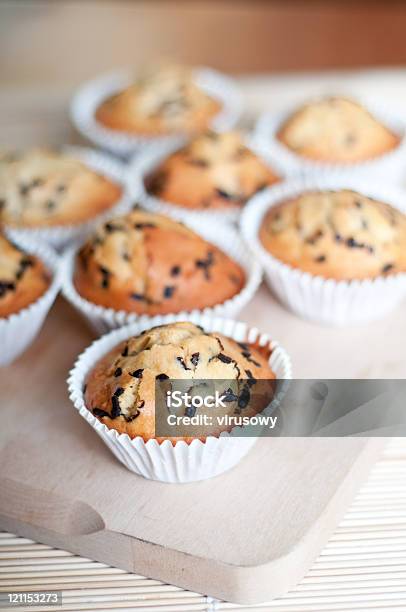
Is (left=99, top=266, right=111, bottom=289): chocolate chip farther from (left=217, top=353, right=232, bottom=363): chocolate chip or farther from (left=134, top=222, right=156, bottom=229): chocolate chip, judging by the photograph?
(left=217, top=353, right=232, bottom=363): chocolate chip

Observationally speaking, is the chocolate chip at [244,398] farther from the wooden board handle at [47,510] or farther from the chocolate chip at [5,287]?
the chocolate chip at [5,287]

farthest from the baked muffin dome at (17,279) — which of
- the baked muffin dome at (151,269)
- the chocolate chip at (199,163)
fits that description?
the chocolate chip at (199,163)

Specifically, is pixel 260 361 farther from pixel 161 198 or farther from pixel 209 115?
pixel 209 115

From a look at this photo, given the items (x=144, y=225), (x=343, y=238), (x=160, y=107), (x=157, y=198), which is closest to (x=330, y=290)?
(x=343, y=238)

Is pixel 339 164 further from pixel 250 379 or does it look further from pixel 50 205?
pixel 250 379

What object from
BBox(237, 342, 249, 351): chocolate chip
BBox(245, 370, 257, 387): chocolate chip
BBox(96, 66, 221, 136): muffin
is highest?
BBox(245, 370, 257, 387): chocolate chip

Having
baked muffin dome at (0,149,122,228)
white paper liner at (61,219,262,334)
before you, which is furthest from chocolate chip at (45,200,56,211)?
white paper liner at (61,219,262,334)

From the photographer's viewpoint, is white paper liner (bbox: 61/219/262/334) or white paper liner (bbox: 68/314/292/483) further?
white paper liner (bbox: 61/219/262/334)
